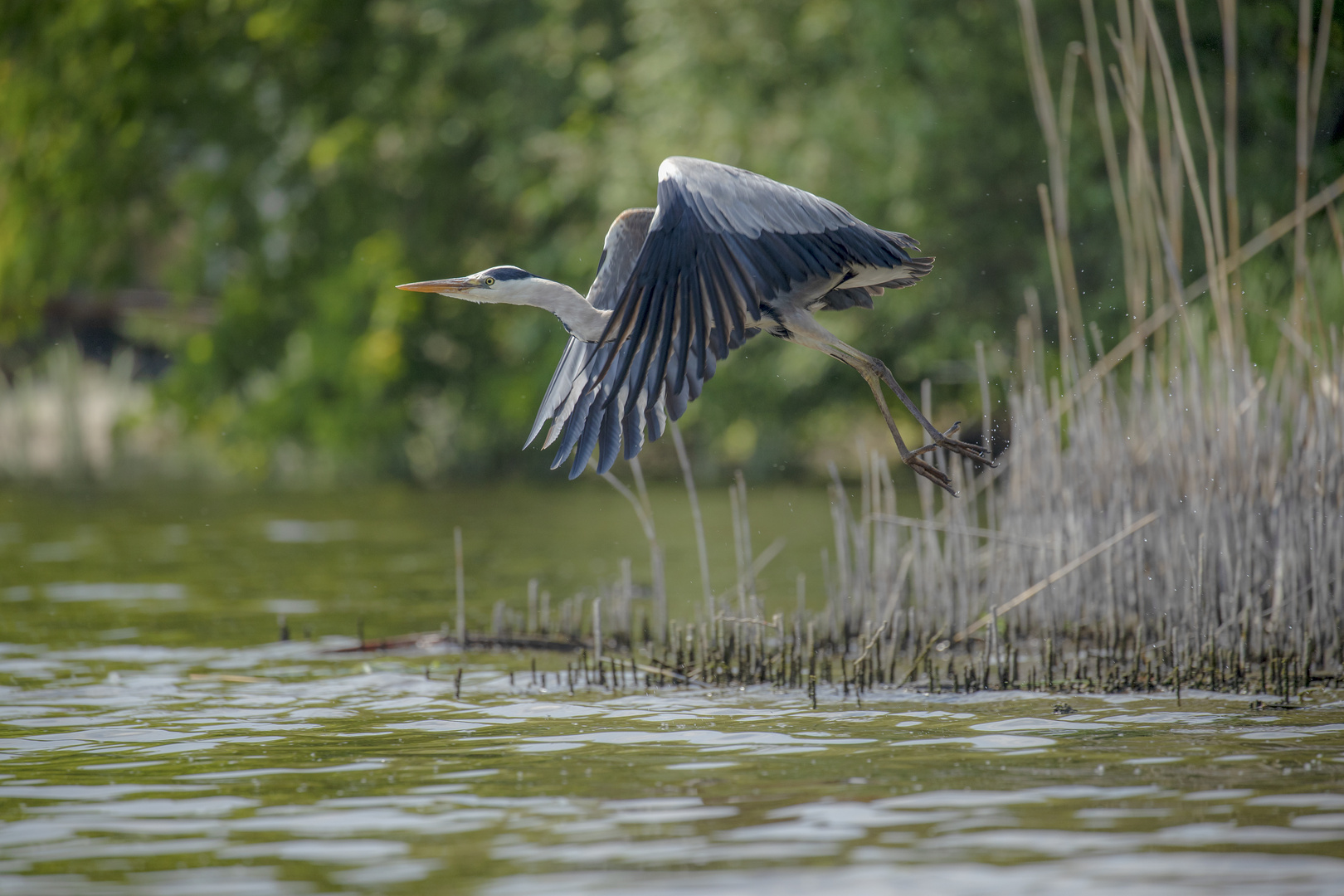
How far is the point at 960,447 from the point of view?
21.2ft

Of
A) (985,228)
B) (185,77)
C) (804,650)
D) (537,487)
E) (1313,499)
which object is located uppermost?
(185,77)

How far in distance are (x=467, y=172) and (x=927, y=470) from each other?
55.0 ft

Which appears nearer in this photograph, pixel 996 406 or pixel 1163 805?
pixel 1163 805

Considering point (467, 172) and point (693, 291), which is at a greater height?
point (467, 172)

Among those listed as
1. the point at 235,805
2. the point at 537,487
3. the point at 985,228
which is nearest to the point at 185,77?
the point at 537,487

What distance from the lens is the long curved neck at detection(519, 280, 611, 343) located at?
595cm

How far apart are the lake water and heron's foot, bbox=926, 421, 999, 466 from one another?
1.03 meters

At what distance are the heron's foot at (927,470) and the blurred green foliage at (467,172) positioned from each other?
9.84m

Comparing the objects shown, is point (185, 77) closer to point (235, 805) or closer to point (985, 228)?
point (985, 228)

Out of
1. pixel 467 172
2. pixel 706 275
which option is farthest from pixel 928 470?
pixel 467 172

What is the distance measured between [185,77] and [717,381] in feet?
27.9

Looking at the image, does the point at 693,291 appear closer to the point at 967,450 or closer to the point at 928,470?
the point at 928,470

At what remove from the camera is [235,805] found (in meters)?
4.29

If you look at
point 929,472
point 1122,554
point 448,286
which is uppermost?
point 448,286
